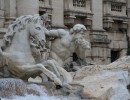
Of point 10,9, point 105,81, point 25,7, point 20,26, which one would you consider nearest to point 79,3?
point 25,7

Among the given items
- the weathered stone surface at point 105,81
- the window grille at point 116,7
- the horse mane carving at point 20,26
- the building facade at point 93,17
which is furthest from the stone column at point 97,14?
the horse mane carving at point 20,26

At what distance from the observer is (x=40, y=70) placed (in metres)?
17.0

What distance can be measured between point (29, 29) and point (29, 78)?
169 cm

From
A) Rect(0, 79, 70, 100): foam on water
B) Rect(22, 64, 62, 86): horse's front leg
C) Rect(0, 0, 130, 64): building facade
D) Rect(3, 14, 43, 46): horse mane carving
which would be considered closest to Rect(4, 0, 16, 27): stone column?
Rect(0, 0, 130, 64): building facade

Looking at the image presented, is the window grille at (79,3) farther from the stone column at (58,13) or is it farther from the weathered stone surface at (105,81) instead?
the weathered stone surface at (105,81)

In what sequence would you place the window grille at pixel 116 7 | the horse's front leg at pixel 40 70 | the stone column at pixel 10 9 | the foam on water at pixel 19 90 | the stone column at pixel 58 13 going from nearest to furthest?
the foam on water at pixel 19 90, the horse's front leg at pixel 40 70, the stone column at pixel 10 9, the stone column at pixel 58 13, the window grille at pixel 116 7

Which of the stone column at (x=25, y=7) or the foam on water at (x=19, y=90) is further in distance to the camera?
the stone column at (x=25, y=7)

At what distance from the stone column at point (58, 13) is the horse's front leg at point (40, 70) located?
915 cm

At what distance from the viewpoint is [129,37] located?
30.7 m

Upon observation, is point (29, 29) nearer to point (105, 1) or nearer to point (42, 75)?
point (42, 75)

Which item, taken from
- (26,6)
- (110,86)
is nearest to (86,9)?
(26,6)

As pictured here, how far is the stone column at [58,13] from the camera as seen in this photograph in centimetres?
2641

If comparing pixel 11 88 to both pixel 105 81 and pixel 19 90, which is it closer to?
A: pixel 19 90

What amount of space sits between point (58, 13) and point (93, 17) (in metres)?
2.61
